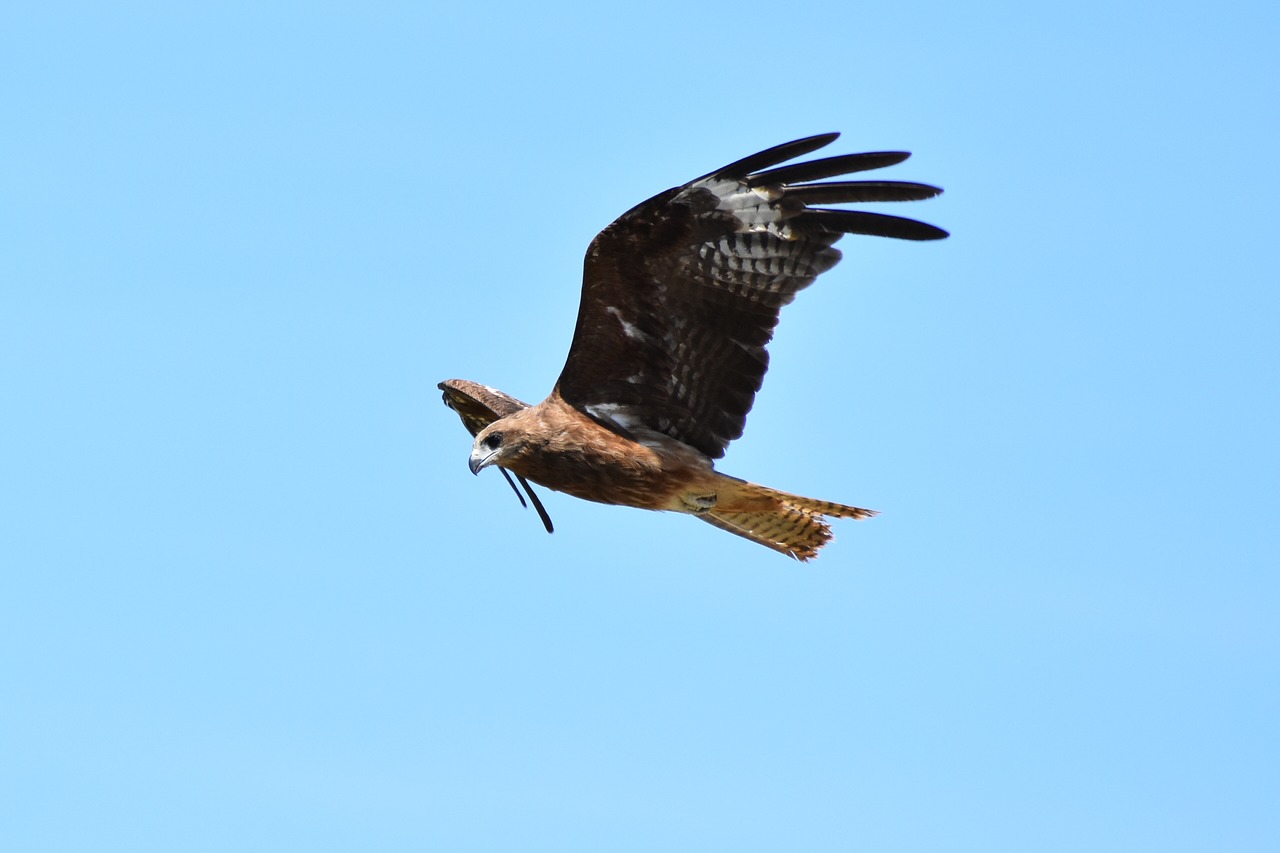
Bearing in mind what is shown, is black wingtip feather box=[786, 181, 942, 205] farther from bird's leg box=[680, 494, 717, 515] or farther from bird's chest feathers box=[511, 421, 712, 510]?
bird's leg box=[680, 494, 717, 515]

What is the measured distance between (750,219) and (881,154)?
3.38ft

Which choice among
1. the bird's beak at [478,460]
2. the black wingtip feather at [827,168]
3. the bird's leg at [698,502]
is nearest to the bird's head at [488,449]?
the bird's beak at [478,460]

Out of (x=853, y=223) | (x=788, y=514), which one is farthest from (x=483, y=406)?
(x=853, y=223)

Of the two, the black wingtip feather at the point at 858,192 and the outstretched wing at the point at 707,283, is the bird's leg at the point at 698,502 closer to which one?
the outstretched wing at the point at 707,283

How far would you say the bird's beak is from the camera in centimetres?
1082

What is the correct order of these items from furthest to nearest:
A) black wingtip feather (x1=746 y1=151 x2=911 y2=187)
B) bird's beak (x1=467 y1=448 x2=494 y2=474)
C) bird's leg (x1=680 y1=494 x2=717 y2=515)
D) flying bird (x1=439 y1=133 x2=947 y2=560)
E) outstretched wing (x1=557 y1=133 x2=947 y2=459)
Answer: bird's leg (x1=680 y1=494 x2=717 y2=515) → bird's beak (x1=467 y1=448 x2=494 y2=474) → flying bird (x1=439 y1=133 x2=947 y2=560) → outstretched wing (x1=557 y1=133 x2=947 y2=459) → black wingtip feather (x1=746 y1=151 x2=911 y2=187)

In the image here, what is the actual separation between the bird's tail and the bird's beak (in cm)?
134

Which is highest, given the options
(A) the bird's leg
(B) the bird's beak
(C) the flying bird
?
(C) the flying bird

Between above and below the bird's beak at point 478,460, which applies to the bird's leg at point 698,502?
above

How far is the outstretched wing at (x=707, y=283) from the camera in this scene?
10.2 meters

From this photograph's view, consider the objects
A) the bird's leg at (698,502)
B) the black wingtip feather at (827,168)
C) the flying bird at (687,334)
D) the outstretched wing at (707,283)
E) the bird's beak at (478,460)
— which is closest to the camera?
the black wingtip feather at (827,168)

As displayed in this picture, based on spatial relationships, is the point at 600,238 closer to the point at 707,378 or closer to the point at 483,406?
the point at 707,378

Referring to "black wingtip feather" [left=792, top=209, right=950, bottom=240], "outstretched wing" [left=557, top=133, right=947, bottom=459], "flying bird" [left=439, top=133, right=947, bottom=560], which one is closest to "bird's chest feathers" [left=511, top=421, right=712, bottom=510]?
"flying bird" [left=439, top=133, right=947, bottom=560]


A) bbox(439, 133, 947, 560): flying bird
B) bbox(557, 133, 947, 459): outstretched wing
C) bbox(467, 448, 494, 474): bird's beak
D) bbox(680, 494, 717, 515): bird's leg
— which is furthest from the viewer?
bbox(680, 494, 717, 515): bird's leg
